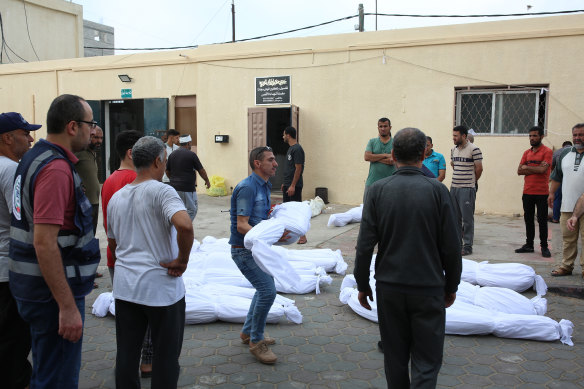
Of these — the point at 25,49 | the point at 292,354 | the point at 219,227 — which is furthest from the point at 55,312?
the point at 25,49

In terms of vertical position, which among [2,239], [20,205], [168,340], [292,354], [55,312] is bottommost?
[292,354]

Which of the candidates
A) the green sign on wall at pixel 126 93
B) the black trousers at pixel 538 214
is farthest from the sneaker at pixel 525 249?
the green sign on wall at pixel 126 93

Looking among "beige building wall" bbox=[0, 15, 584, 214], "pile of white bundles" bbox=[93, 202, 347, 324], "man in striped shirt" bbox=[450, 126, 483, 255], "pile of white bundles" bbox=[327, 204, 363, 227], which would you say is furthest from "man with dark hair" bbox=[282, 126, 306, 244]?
"beige building wall" bbox=[0, 15, 584, 214]

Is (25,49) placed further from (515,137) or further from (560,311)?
(560,311)

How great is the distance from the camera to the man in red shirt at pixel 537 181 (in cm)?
683

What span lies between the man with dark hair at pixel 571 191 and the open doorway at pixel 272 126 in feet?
23.8

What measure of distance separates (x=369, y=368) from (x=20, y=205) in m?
2.61

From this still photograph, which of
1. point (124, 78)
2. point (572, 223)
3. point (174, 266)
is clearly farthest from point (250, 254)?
point (124, 78)

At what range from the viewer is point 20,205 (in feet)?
7.53

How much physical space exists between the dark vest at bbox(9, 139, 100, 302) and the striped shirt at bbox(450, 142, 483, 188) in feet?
18.6

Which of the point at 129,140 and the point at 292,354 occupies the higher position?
the point at 129,140

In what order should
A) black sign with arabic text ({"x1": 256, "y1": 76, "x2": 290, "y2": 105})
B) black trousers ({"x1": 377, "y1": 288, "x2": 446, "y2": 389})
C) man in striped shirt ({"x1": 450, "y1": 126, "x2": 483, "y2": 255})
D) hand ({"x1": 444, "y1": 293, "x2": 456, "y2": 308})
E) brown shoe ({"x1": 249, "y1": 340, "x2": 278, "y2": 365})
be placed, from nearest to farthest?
black trousers ({"x1": 377, "y1": 288, "x2": 446, "y2": 389}) < hand ({"x1": 444, "y1": 293, "x2": 456, "y2": 308}) < brown shoe ({"x1": 249, "y1": 340, "x2": 278, "y2": 365}) < man in striped shirt ({"x1": 450, "y1": 126, "x2": 483, "y2": 255}) < black sign with arabic text ({"x1": 256, "y1": 76, "x2": 290, "y2": 105})

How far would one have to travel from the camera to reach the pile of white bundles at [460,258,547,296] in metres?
5.32

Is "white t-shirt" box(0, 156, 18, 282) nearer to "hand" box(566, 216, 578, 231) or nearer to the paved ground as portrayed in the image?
the paved ground
